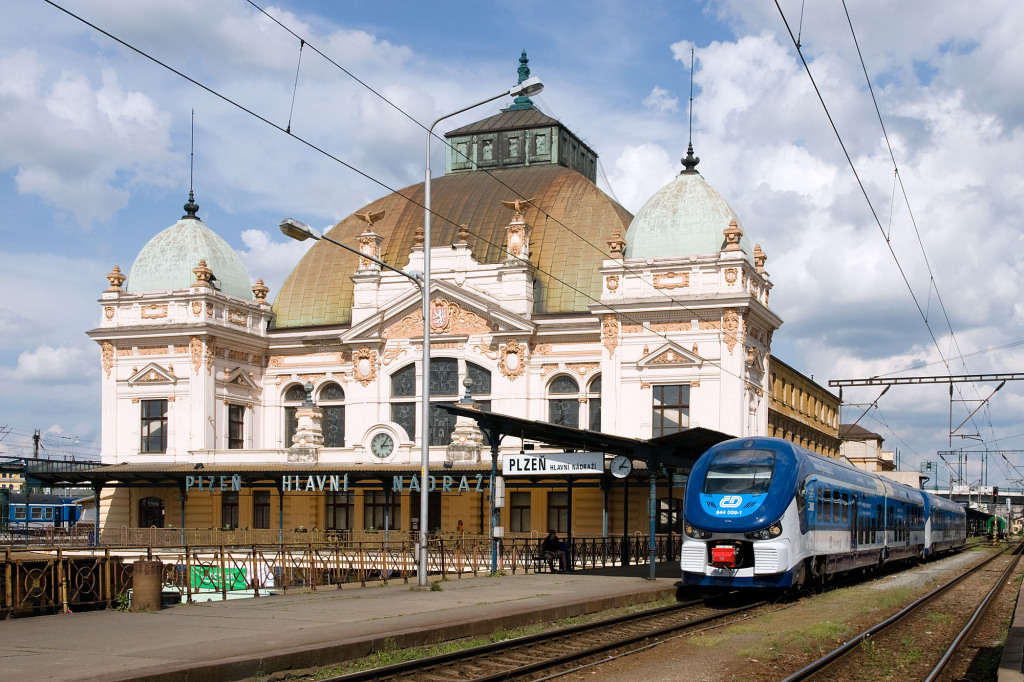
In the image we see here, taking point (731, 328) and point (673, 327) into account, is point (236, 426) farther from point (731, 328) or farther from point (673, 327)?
point (731, 328)

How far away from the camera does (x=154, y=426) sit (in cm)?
5550

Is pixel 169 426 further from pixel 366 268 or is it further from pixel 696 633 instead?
pixel 696 633

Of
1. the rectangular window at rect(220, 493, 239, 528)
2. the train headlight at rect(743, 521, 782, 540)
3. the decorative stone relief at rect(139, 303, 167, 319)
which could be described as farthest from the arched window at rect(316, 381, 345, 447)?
the train headlight at rect(743, 521, 782, 540)

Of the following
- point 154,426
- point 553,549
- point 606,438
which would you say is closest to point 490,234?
point 154,426

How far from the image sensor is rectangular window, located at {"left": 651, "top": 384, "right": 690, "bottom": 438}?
48188mm

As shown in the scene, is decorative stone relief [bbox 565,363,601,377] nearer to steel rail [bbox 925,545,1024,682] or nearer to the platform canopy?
the platform canopy

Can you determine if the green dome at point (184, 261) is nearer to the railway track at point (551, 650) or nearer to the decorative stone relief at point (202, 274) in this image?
the decorative stone relief at point (202, 274)

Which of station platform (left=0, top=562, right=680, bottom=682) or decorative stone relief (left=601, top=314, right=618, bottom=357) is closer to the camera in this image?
station platform (left=0, top=562, right=680, bottom=682)

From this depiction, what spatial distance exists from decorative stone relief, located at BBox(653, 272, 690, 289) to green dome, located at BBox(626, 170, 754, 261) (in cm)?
102

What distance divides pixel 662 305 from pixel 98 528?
90.7 ft

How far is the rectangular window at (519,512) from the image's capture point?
168 ft

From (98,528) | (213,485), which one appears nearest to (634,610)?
(213,485)

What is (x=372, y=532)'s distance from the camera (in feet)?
158

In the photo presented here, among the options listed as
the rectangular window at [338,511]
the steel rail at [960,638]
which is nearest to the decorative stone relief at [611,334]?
the rectangular window at [338,511]
